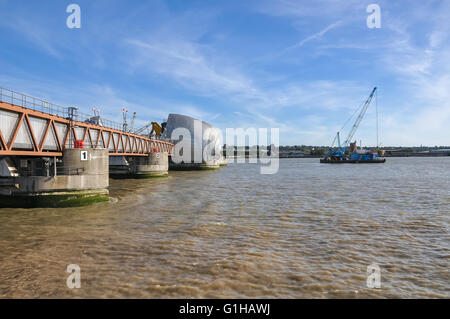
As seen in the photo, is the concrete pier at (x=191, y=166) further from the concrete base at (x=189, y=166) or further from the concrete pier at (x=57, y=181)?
the concrete pier at (x=57, y=181)

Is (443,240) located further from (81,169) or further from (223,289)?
(81,169)

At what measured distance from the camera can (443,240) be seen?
13055mm

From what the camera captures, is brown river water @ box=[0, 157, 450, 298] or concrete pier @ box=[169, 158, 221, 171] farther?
concrete pier @ box=[169, 158, 221, 171]

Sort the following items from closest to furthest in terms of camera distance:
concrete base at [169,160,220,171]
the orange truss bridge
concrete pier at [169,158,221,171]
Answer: the orange truss bridge
concrete base at [169,160,220,171]
concrete pier at [169,158,221,171]

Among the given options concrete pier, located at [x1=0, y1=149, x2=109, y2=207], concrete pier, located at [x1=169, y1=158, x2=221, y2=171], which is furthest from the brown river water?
concrete pier, located at [x1=169, y1=158, x2=221, y2=171]

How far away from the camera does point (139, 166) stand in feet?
163

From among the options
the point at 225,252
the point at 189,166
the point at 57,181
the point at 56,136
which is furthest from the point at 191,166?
the point at 225,252

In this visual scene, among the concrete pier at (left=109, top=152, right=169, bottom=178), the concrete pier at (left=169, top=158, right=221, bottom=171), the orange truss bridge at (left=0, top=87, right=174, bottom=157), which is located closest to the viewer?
the orange truss bridge at (left=0, top=87, right=174, bottom=157)

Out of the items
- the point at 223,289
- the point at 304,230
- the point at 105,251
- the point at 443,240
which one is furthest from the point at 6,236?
the point at 443,240

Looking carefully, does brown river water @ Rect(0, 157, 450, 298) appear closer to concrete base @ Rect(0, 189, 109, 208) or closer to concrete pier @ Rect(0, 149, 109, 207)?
concrete base @ Rect(0, 189, 109, 208)

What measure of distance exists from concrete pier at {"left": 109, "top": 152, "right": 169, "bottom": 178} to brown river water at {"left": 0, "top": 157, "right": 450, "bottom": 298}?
29.2 meters

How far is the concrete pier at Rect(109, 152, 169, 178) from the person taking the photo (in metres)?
48.9

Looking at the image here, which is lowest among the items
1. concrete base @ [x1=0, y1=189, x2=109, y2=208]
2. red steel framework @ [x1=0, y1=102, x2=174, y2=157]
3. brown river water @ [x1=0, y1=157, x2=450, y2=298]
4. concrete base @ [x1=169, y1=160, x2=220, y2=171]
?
brown river water @ [x1=0, y1=157, x2=450, y2=298]

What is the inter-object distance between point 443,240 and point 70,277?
14965mm
